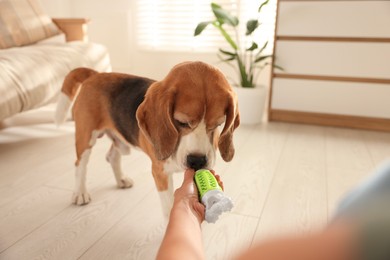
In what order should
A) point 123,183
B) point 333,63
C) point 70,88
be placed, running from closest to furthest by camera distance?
point 70,88 → point 123,183 → point 333,63

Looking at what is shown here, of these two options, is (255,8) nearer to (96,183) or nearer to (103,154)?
(103,154)

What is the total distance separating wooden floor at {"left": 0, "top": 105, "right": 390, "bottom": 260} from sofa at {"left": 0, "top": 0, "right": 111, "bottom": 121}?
43cm

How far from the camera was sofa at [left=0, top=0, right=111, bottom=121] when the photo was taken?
103 inches

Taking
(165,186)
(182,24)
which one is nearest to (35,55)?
(165,186)

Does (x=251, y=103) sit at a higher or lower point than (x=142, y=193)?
higher

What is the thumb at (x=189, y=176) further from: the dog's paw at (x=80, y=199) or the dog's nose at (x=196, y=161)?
the dog's paw at (x=80, y=199)

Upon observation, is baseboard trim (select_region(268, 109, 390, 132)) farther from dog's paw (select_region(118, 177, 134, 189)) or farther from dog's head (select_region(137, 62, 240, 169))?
dog's head (select_region(137, 62, 240, 169))

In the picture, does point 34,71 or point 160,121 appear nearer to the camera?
point 160,121

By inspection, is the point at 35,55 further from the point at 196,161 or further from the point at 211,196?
the point at 211,196

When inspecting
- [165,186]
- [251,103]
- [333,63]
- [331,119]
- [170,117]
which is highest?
[170,117]

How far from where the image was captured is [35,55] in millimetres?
2951

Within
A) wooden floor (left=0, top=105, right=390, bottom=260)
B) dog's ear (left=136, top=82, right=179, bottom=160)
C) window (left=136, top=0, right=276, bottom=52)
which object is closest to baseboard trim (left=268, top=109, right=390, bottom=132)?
wooden floor (left=0, top=105, right=390, bottom=260)

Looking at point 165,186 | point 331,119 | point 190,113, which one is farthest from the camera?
point 331,119

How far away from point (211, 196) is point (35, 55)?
2421mm
